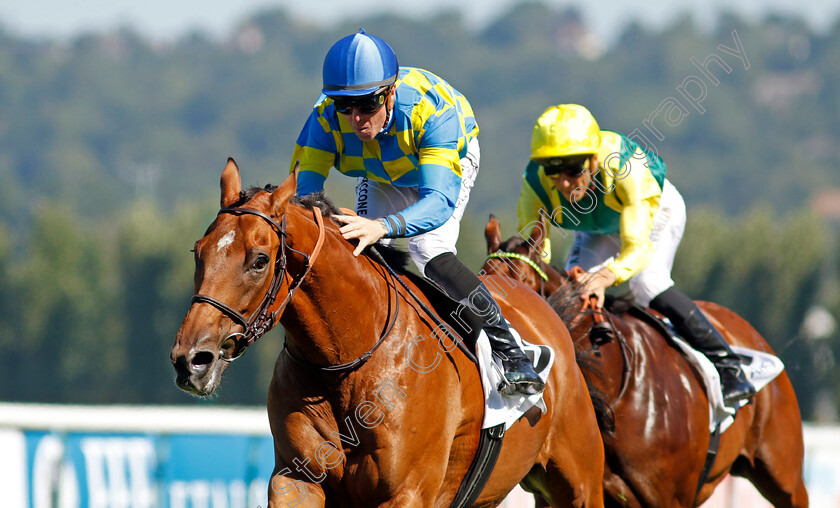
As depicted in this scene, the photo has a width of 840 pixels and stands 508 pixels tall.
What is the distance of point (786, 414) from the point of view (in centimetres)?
672

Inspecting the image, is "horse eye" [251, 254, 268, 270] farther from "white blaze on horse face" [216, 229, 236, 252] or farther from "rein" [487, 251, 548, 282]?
"rein" [487, 251, 548, 282]

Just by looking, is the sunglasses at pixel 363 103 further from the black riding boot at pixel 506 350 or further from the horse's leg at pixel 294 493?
Answer: the horse's leg at pixel 294 493

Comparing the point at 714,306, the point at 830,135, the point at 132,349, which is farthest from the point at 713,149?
the point at 714,306

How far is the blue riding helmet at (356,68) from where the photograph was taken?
4.16 m

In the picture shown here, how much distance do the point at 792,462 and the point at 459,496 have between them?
3169 mm

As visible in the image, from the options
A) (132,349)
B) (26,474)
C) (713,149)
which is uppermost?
(26,474)

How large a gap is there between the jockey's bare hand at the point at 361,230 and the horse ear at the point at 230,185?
440mm

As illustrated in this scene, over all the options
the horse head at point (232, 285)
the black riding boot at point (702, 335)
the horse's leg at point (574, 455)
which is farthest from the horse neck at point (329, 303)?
the black riding boot at point (702, 335)

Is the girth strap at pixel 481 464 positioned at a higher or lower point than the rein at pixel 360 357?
lower

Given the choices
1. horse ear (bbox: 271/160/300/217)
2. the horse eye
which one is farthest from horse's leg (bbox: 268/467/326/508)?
horse ear (bbox: 271/160/300/217)

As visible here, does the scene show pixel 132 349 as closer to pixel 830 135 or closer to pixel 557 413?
pixel 557 413

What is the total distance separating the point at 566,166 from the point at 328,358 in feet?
7.37

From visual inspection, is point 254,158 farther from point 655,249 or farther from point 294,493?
point 294,493

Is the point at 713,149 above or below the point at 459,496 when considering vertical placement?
below
